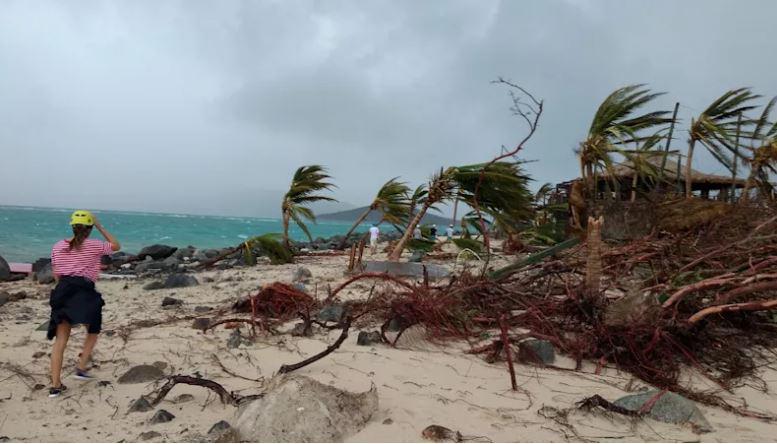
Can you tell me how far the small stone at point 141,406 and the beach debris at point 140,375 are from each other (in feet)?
1.51

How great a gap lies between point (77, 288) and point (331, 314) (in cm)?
207

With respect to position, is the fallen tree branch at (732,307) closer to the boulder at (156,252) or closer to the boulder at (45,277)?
the boulder at (45,277)

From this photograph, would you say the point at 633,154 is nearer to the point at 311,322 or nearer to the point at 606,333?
the point at 606,333

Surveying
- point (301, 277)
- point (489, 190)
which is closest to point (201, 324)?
point (301, 277)

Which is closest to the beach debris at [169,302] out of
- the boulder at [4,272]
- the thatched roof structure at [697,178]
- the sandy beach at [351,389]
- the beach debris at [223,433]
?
the sandy beach at [351,389]

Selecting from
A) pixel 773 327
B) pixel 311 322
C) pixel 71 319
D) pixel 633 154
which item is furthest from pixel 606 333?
pixel 633 154

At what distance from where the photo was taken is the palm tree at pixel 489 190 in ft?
24.3

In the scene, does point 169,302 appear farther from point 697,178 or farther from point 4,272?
point 697,178

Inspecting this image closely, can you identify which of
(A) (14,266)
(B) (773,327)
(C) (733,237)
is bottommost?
(A) (14,266)

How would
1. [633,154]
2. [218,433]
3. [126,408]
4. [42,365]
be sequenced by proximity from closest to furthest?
1. [218,433]
2. [126,408]
3. [42,365]
4. [633,154]

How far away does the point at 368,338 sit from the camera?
3750mm

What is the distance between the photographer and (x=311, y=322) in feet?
13.4

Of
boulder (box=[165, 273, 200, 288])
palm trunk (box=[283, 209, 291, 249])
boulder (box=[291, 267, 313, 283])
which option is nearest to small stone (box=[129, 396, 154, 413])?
boulder (box=[291, 267, 313, 283])

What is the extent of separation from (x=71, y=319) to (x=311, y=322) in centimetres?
172
